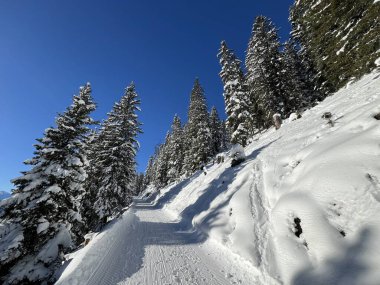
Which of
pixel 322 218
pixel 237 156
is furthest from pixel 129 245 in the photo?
pixel 237 156

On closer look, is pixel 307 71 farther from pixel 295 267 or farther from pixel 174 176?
pixel 295 267

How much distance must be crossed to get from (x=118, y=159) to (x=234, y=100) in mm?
15123

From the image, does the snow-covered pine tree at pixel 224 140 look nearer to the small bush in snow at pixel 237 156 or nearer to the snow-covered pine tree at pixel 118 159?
the snow-covered pine tree at pixel 118 159

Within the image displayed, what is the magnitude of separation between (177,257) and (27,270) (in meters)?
7.67

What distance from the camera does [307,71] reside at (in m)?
35.6

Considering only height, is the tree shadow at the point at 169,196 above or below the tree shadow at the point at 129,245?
above

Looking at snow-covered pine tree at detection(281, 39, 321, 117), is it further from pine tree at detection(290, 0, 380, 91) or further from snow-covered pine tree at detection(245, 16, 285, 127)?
pine tree at detection(290, 0, 380, 91)

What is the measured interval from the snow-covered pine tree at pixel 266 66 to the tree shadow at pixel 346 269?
27.9 metres

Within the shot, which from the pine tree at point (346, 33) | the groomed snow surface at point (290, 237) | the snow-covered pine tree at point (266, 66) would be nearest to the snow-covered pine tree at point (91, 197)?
the groomed snow surface at point (290, 237)

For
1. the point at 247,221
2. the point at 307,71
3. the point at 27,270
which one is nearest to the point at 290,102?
the point at 307,71

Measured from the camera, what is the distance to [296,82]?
35844mm

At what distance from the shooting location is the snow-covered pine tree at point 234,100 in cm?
2686

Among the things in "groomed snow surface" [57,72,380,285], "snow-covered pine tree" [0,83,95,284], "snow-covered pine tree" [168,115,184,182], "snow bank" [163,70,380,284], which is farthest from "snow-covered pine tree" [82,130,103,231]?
"snow-covered pine tree" [168,115,184,182]

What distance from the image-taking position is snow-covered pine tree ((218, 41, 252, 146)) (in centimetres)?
2686
